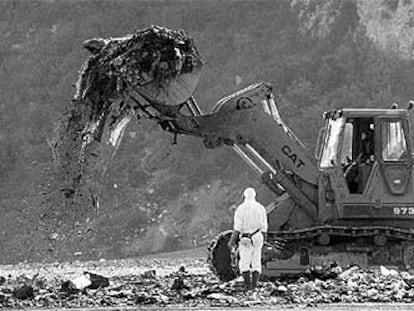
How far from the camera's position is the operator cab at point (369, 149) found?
21.6 meters

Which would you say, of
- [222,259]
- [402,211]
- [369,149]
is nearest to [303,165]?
[369,149]

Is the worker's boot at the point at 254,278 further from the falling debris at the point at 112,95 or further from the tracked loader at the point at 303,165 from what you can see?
the falling debris at the point at 112,95

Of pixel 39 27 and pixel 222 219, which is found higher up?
pixel 39 27

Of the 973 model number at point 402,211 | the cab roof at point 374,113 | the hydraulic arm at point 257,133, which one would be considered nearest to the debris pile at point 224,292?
the 973 model number at point 402,211

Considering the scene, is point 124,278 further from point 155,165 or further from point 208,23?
point 208,23

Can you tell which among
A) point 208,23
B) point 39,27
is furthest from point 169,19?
point 39,27

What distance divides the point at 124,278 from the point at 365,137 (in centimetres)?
556

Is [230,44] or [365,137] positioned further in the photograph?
[230,44]

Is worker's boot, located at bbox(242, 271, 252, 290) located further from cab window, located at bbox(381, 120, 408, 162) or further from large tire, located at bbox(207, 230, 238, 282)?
cab window, located at bbox(381, 120, 408, 162)

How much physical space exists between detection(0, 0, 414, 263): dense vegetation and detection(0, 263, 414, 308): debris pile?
77.7ft

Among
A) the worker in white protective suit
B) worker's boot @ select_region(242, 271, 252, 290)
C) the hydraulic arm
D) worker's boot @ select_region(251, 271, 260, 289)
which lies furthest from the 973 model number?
worker's boot @ select_region(242, 271, 252, 290)

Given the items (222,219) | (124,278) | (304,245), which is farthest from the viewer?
(222,219)

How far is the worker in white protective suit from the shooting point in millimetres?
18656

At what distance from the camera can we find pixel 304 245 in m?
21.1
